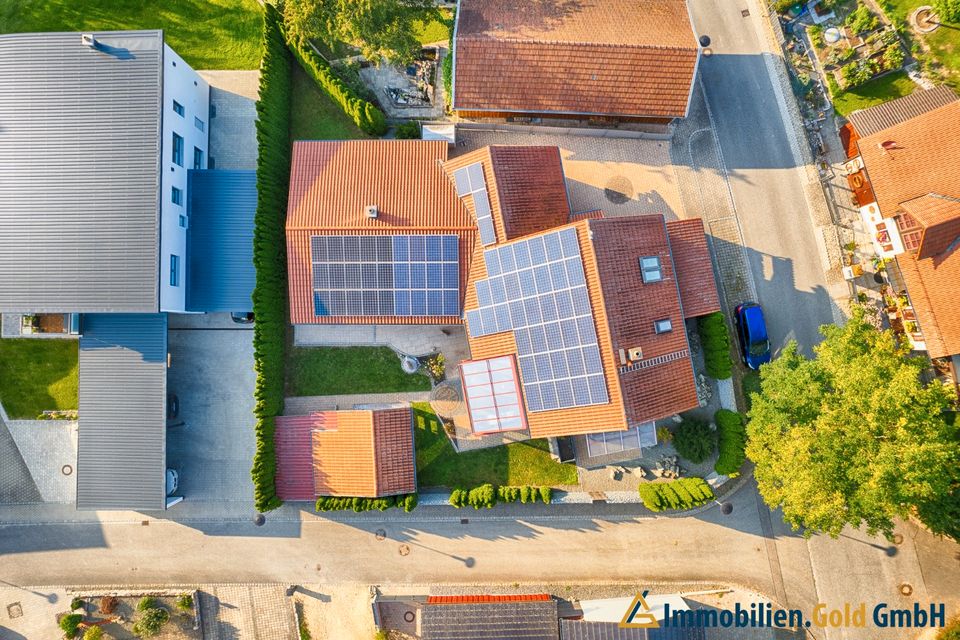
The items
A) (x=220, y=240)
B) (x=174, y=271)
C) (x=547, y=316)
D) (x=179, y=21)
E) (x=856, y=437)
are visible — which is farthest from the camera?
(x=179, y=21)

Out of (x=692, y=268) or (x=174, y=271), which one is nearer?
(x=692, y=268)

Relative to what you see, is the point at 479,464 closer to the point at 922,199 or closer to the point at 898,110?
the point at 922,199

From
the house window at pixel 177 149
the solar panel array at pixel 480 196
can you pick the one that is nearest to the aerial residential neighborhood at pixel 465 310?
the solar panel array at pixel 480 196

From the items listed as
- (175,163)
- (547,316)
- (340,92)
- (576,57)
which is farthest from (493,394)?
(175,163)

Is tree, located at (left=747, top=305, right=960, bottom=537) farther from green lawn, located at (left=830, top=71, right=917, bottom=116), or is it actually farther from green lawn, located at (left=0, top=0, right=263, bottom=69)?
green lawn, located at (left=0, top=0, right=263, bottom=69)

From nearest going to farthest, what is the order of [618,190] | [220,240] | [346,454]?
[346,454]
[220,240]
[618,190]

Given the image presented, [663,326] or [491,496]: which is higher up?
[663,326]

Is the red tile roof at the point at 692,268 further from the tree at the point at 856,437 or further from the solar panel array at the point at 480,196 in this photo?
the solar panel array at the point at 480,196

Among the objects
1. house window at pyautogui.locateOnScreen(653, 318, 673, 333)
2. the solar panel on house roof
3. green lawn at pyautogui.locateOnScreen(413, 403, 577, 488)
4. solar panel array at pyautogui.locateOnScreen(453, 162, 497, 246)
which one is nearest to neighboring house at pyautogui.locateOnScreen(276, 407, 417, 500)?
green lawn at pyautogui.locateOnScreen(413, 403, 577, 488)
